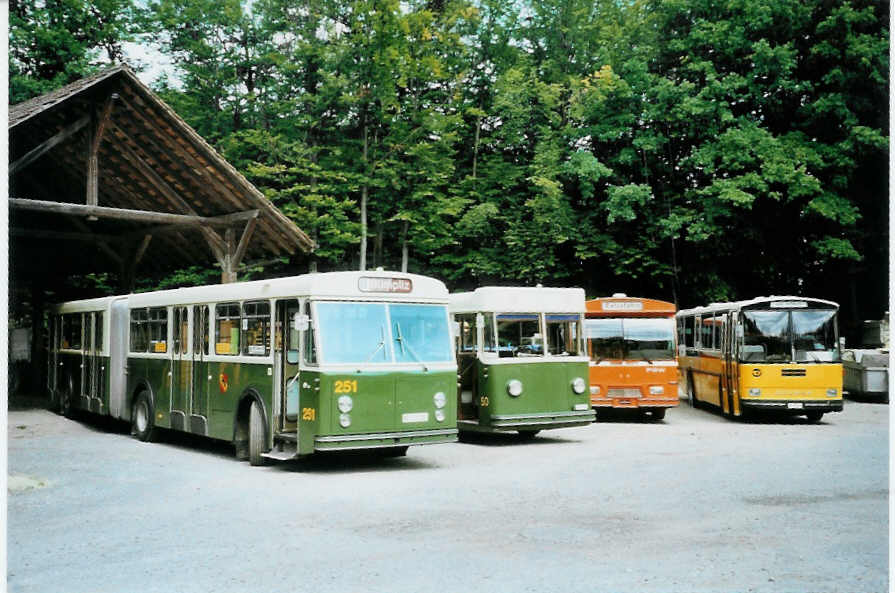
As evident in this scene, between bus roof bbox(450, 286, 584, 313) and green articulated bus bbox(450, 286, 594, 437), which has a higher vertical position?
bus roof bbox(450, 286, 584, 313)

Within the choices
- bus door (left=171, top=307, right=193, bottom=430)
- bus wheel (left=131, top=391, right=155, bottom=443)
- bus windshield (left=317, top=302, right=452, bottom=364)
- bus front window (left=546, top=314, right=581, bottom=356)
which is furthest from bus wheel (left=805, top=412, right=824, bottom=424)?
bus wheel (left=131, top=391, right=155, bottom=443)

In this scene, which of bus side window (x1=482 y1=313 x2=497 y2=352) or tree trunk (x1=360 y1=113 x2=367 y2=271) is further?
tree trunk (x1=360 y1=113 x2=367 y2=271)

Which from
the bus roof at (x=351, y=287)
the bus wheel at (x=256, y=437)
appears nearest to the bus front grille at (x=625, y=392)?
the bus roof at (x=351, y=287)

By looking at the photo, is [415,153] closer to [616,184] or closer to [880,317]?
[616,184]

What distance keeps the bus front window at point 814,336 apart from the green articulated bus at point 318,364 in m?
9.36

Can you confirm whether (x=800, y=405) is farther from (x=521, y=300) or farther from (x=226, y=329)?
(x=226, y=329)

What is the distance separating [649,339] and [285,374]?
1003 cm

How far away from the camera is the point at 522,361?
1619 centimetres

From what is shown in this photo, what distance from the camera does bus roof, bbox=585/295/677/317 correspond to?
68.2 ft

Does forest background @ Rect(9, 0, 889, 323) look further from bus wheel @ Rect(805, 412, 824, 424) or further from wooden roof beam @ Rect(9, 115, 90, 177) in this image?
wooden roof beam @ Rect(9, 115, 90, 177)

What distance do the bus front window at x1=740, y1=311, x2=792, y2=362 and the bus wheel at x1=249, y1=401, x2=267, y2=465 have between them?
35.6 ft

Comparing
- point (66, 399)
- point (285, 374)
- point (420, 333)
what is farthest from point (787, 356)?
point (66, 399)

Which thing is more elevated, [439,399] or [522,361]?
[522,361]

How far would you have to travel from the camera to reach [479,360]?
1630 cm
